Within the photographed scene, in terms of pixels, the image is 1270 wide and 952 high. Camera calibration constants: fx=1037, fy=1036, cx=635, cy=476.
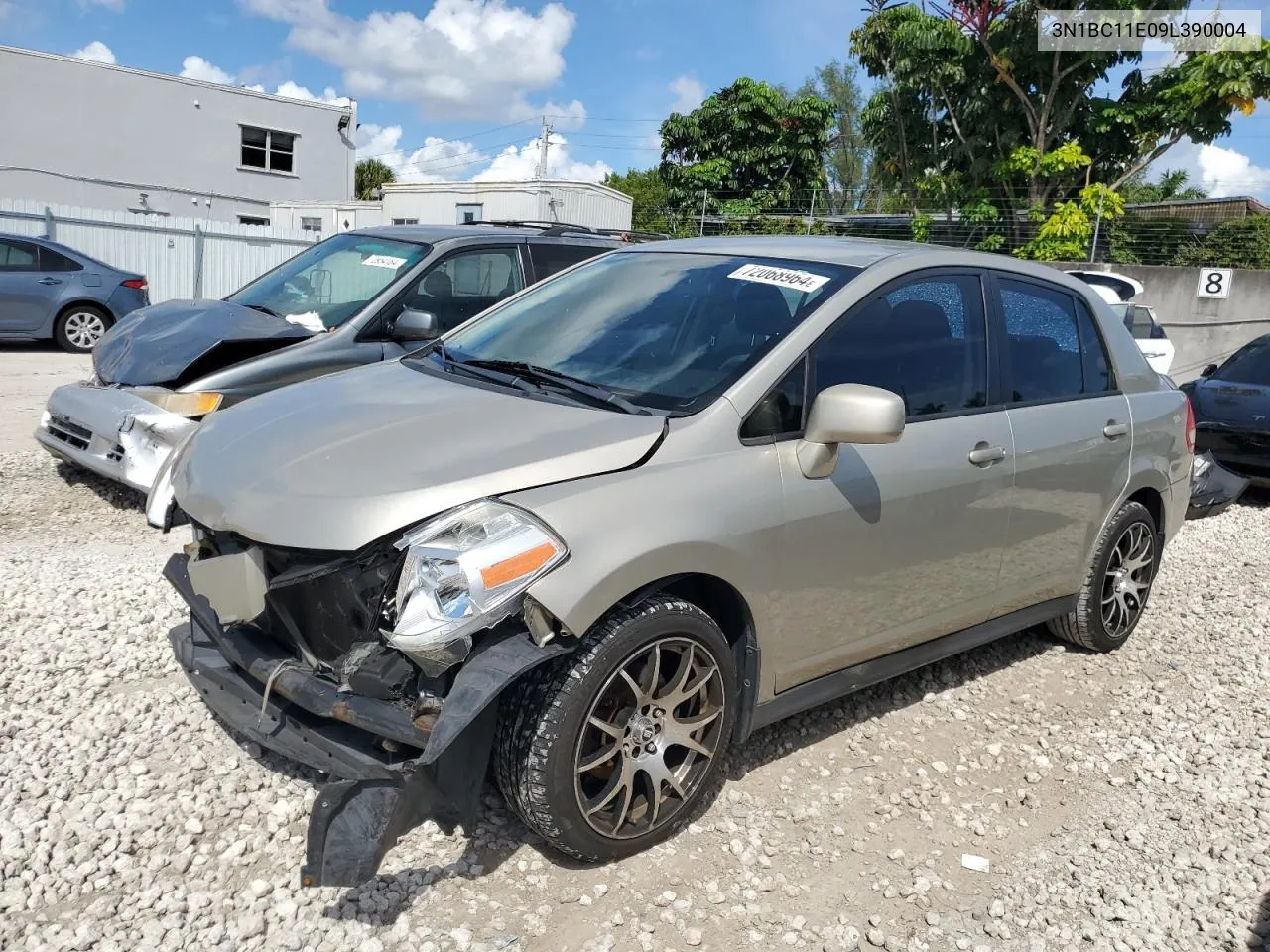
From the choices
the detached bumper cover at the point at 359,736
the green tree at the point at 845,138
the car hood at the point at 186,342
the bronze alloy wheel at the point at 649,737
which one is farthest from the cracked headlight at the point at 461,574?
the green tree at the point at 845,138

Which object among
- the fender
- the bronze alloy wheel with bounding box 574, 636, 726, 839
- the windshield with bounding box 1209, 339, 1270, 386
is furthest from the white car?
the fender

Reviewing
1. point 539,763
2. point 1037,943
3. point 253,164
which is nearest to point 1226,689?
point 1037,943

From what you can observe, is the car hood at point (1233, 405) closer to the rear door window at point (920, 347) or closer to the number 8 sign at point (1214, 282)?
the rear door window at point (920, 347)

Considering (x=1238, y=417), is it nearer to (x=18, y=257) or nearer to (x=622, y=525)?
(x=622, y=525)

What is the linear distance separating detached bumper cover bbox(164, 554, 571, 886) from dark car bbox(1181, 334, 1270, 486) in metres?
8.11

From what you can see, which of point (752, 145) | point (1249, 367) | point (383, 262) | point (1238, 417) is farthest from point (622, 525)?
point (752, 145)

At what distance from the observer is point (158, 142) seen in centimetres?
3086

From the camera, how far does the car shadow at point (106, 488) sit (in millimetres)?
6426

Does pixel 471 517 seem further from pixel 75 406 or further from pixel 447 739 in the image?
pixel 75 406

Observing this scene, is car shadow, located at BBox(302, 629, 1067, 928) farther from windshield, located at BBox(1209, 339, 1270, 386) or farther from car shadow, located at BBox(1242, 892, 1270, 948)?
windshield, located at BBox(1209, 339, 1270, 386)

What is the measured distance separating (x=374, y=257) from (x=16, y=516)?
265 centimetres

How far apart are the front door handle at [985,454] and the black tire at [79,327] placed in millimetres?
13365

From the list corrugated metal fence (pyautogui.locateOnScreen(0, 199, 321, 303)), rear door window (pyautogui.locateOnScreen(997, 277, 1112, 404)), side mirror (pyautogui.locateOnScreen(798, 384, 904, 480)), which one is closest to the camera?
side mirror (pyautogui.locateOnScreen(798, 384, 904, 480))

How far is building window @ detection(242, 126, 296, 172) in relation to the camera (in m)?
32.5
